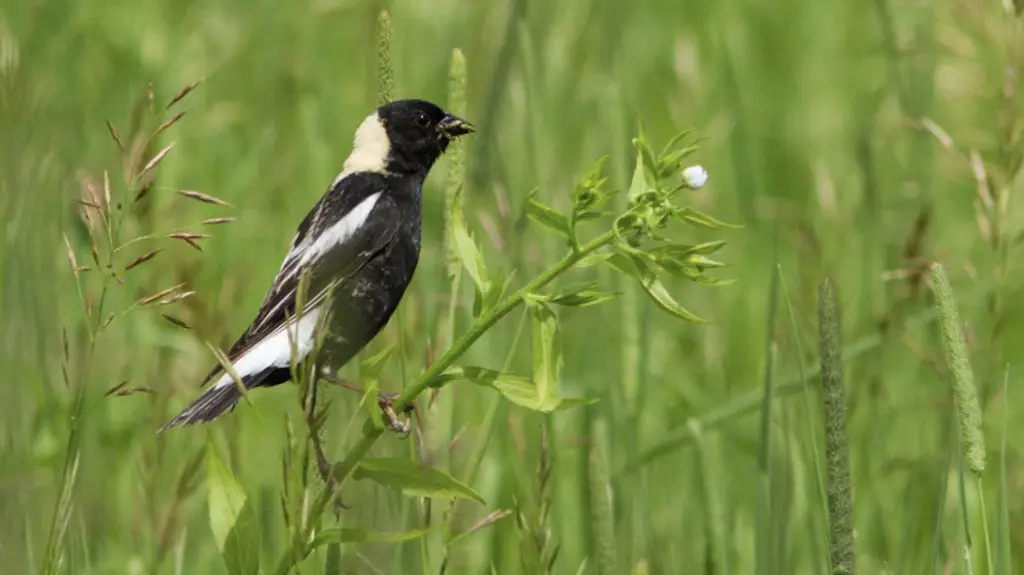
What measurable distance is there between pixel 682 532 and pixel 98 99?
263cm

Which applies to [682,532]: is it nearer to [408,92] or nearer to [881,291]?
[881,291]

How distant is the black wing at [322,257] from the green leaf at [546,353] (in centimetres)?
49

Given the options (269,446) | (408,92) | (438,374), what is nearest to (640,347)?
(269,446)

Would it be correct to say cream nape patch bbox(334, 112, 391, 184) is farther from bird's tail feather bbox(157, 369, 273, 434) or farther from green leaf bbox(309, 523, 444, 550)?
green leaf bbox(309, 523, 444, 550)

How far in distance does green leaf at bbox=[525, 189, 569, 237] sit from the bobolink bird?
0.30m

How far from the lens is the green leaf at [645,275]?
1.19 meters

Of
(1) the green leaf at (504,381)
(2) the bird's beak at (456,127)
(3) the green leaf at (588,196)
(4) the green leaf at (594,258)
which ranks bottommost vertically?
(1) the green leaf at (504,381)

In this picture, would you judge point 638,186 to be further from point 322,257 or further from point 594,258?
point 322,257

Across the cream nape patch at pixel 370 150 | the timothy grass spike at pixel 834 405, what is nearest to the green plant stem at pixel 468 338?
the timothy grass spike at pixel 834 405

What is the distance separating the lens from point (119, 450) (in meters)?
3.01

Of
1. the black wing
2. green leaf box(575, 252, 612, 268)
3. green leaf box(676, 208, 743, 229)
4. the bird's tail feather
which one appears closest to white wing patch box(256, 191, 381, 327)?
the black wing

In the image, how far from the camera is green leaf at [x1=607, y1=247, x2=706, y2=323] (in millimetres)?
1188

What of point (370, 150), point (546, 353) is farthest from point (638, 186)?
point (370, 150)

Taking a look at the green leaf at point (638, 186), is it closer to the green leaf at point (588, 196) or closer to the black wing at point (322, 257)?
the green leaf at point (588, 196)
